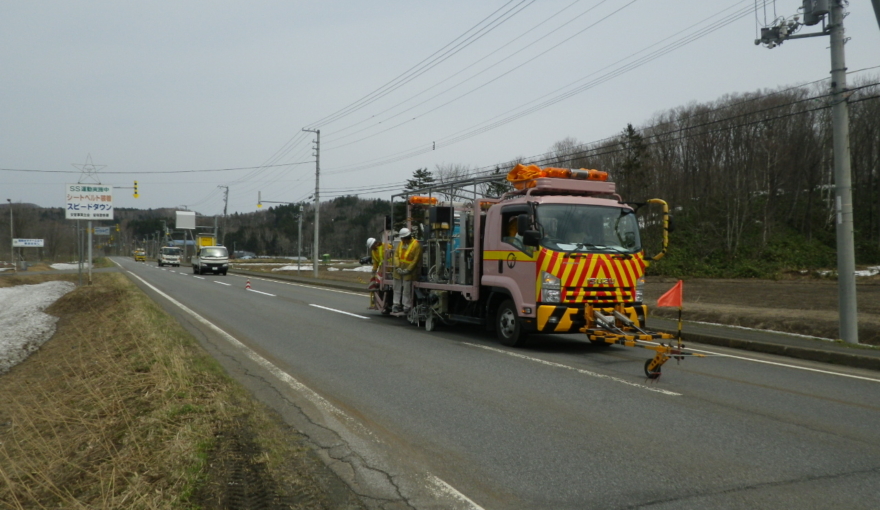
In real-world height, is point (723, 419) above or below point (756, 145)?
below

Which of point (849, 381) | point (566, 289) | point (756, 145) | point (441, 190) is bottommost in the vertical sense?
point (849, 381)

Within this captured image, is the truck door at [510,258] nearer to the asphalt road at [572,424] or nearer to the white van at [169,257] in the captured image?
the asphalt road at [572,424]

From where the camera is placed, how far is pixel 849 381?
8.34 metres

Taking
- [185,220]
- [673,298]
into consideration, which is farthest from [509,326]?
[185,220]

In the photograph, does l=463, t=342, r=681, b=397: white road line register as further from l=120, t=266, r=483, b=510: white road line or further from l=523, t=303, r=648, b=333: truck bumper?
l=120, t=266, r=483, b=510: white road line

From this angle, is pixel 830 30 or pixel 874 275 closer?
pixel 830 30

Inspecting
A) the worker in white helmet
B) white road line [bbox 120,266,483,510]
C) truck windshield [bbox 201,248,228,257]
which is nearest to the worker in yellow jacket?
the worker in white helmet

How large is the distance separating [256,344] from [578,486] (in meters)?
8.24

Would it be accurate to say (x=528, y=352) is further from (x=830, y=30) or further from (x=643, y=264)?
(x=830, y=30)

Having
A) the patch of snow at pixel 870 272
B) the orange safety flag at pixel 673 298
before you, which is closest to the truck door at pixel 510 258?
the orange safety flag at pixel 673 298

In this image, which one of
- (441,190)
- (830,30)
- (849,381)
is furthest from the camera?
(441,190)

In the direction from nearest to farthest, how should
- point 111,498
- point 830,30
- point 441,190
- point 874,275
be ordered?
1. point 111,498
2. point 830,30
3. point 441,190
4. point 874,275

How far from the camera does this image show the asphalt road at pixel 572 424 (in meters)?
4.29

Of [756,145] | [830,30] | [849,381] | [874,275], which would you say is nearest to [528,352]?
[849,381]
